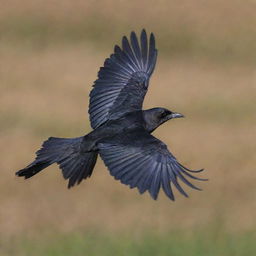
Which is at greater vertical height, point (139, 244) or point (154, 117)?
point (154, 117)

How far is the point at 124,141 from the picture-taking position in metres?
10.4

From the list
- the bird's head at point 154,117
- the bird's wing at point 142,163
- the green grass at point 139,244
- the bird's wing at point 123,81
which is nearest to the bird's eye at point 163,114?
the bird's head at point 154,117

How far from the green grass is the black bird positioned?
168 cm

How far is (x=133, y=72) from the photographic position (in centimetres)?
1227

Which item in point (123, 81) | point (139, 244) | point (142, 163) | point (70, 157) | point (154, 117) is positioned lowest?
point (139, 244)

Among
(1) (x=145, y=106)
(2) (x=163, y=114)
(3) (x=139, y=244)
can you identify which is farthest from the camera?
(1) (x=145, y=106)

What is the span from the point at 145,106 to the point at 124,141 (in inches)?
370

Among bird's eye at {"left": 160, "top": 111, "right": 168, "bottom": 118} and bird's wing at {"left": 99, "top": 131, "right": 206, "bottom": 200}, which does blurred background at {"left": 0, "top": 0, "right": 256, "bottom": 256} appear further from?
bird's wing at {"left": 99, "top": 131, "right": 206, "bottom": 200}

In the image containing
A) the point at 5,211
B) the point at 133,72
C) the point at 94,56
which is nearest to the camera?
the point at 133,72

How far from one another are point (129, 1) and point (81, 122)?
25.7 ft

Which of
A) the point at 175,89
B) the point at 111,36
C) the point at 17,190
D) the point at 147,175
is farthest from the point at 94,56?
the point at 147,175

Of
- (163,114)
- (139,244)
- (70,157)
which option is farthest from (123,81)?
(139,244)

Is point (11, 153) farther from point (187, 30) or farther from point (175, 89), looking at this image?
point (187, 30)

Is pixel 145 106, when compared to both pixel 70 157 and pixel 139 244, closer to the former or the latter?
pixel 139 244
